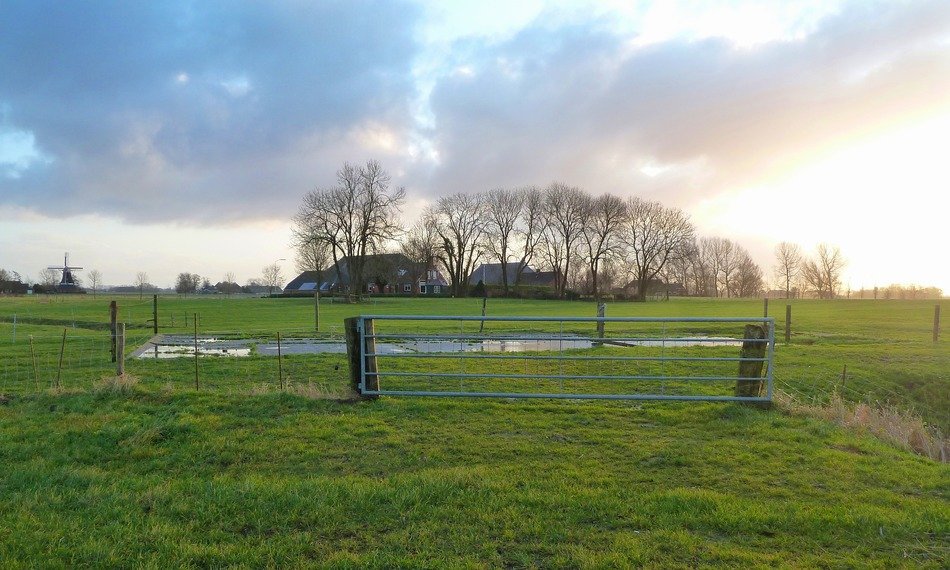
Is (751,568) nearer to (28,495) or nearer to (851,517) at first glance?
(851,517)

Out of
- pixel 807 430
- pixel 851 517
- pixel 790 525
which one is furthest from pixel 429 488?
pixel 807 430

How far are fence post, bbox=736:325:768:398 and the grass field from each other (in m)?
0.50

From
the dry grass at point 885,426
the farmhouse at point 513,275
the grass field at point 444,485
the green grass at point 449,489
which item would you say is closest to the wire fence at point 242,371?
the dry grass at point 885,426

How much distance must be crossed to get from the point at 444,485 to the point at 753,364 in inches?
198

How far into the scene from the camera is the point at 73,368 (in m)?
11.6

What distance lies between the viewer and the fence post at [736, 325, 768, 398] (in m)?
7.31

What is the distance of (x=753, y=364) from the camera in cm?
735

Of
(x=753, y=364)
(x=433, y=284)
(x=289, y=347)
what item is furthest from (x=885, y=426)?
(x=433, y=284)

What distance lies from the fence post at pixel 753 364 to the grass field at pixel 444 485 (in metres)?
0.50

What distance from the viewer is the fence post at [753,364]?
731 centimetres

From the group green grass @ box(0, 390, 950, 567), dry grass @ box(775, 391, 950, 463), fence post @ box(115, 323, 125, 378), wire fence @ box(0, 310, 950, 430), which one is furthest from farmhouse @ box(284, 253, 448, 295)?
dry grass @ box(775, 391, 950, 463)

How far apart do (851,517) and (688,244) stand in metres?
76.2

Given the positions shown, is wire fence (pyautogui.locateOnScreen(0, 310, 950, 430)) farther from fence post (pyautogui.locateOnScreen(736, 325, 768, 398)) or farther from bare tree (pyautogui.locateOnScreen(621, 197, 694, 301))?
bare tree (pyautogui.locateOnScreen(621, 197, 694, 301))

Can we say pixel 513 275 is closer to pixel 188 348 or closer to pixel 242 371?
pixel 188 348
